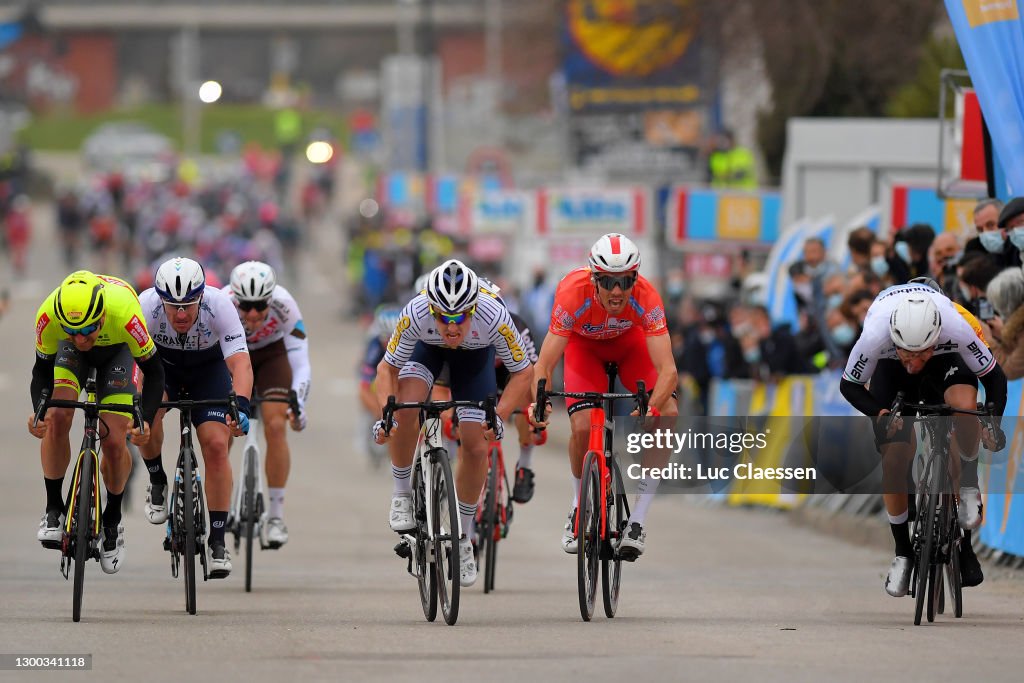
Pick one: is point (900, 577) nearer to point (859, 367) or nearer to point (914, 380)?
point (914, 380)

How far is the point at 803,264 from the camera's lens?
18.4m

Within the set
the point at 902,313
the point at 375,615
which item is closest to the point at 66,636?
the point at 375,615

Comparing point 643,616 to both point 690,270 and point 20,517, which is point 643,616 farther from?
point 690,270

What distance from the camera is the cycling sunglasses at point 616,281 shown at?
10.7m

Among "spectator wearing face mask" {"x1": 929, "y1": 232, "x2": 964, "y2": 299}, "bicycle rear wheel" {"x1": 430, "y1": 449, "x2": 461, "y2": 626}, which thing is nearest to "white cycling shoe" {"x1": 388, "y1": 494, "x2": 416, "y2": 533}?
"bicycle rear wheel" {"x1": 430, "y1": 449, "x2": 461, "y2": 626}

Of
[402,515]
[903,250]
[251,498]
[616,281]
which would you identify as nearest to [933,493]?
[616,281]

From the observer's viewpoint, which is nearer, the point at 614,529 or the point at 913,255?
the point at 614,529

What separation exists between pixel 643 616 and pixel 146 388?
111 inches

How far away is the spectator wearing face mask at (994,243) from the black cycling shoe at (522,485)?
301cm

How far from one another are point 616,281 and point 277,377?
3451mm

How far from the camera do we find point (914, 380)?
34.6ft

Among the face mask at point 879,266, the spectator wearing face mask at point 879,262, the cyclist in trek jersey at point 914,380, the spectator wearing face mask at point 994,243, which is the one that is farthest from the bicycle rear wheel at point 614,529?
the face mask at point 879,266

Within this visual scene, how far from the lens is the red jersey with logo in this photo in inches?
431

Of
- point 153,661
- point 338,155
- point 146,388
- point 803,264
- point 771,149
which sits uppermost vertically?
point 338,155
